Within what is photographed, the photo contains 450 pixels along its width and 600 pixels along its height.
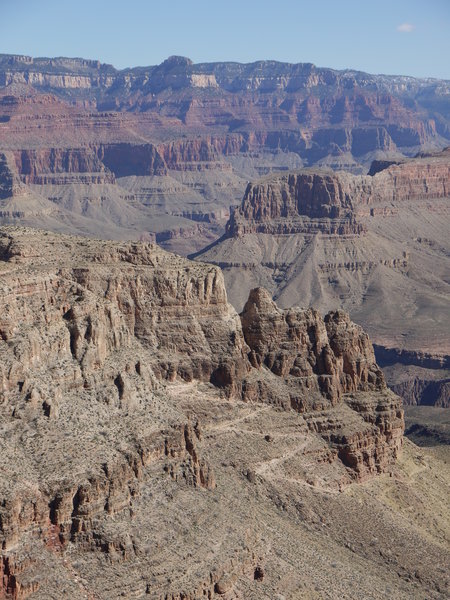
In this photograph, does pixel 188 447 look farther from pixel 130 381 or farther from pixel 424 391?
pixel 424 391

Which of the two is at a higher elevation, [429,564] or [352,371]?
[352,371]

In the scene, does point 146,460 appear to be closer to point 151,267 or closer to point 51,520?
point 51,520

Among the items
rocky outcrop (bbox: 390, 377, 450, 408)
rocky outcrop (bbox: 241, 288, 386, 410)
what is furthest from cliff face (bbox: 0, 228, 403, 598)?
rocky outcrop (bbox: 390, 377, 450, 408)

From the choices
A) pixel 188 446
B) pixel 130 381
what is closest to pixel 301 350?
pixel 130 381

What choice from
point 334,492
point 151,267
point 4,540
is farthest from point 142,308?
point 4,540

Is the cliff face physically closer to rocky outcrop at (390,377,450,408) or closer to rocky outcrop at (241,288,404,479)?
rocky outcrop at (241,288,404,479)

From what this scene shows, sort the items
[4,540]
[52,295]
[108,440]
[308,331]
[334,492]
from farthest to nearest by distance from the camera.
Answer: [308,331] → [334,492] → [52,295] → [108,440] → [4,540]
